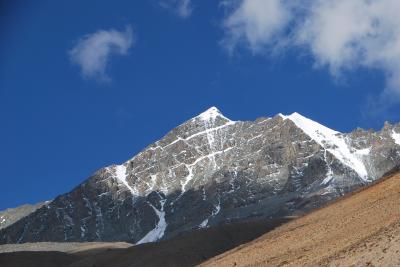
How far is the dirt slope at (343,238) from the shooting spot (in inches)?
1328

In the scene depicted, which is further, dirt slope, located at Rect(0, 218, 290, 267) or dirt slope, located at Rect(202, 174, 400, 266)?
dirt slope, located at Rect(0, 218, 290, 267)

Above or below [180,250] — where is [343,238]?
below

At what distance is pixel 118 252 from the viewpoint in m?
103

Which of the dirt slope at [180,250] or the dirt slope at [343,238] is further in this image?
the dirt slope at [180,250]

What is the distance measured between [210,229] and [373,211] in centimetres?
6196

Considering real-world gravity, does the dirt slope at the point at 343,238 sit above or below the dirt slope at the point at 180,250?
below

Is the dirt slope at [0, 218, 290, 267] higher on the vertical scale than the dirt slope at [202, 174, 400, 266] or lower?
higher

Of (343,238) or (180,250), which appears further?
(180,250)

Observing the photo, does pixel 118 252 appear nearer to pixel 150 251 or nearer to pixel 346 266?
pixel 150 251

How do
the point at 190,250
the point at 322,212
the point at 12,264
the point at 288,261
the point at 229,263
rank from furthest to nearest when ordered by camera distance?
the point at 12,264, the point at 190,250, the point at 322,212, the point at 229,263, the point at 288,261

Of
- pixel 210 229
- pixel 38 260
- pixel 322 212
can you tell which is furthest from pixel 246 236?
pixel 322 212

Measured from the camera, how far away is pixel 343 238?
132ft

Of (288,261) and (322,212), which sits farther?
(322,212)

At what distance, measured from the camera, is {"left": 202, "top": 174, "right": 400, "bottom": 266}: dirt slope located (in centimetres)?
3372
